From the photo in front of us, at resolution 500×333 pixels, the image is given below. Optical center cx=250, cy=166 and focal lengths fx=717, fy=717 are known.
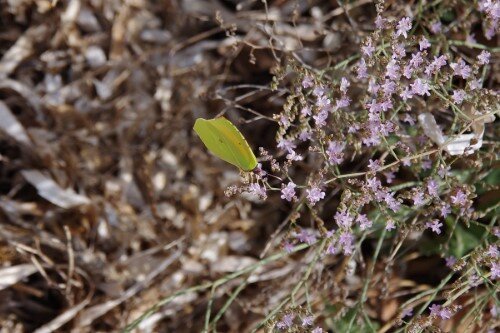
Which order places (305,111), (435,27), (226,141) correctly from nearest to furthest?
(226,141) → (305,111) → (435,27)

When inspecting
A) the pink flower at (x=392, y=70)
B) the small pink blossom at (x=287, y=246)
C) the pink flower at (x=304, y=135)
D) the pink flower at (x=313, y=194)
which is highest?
the pink flower at (x=392, y=70)

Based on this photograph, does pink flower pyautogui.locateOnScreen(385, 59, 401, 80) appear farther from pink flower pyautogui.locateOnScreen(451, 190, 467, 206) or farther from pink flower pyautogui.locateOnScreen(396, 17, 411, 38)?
pink flower pyautogui.locateOnScreen(451, 190, 467, 206)

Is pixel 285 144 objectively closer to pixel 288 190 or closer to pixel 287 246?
pixel 288 190

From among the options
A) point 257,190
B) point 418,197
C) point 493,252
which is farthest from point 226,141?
point 493,252

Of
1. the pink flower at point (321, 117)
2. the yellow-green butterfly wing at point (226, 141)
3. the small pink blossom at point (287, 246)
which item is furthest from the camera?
the small pink blossom at point (287, 246)

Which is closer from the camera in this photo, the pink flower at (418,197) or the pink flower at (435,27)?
the pink flower at (418,197)

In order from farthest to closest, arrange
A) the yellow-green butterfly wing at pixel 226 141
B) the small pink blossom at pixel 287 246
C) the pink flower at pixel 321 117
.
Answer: the small pink blossom at pixel 287 246 → the pink flower at pixel 321 117 → the yellow-green butterfly wing at pixel 226 141

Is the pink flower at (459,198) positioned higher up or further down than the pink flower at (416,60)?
further down

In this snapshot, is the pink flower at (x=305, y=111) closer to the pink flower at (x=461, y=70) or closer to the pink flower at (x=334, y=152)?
the pink flower at (x=334, y=152)

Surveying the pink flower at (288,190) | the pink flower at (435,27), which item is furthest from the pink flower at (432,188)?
the pink flower at (435,27)

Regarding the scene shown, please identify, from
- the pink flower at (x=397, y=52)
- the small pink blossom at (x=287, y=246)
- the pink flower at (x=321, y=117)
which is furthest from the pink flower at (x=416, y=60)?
the small pink blossom at (x=287, y=246)
